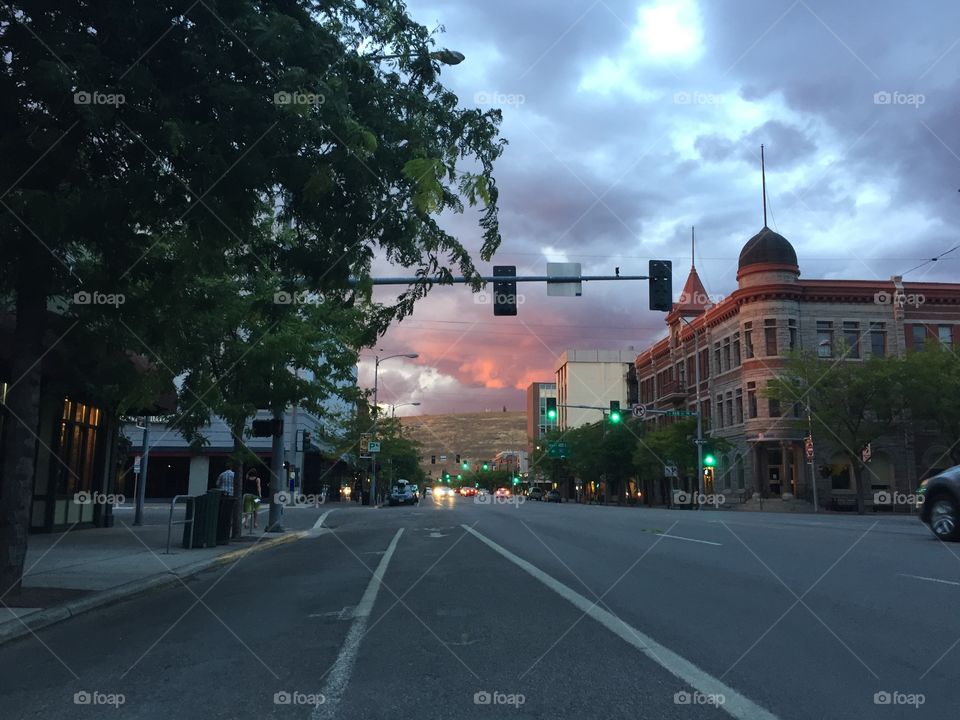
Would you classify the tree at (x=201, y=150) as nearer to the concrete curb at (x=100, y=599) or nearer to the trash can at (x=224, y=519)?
the concrete curb at (x=100, y=599)

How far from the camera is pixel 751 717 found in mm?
4832

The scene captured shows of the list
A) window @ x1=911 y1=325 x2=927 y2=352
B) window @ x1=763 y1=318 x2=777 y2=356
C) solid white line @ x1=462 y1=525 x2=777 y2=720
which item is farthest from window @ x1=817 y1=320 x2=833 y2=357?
solid white line @ x1=462 y1=525 x2=777 y2=720

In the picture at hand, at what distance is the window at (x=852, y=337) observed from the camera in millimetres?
52562

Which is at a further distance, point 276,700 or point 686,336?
point 686,336

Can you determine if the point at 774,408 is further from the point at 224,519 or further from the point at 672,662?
the point at 672,662

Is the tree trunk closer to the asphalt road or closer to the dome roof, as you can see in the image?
the asphalt road

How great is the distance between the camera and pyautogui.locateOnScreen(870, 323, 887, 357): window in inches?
2093

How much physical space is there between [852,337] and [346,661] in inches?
2092

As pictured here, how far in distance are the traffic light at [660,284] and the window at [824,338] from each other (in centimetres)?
4042

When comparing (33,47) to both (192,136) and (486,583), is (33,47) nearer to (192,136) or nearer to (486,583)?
(192,136)

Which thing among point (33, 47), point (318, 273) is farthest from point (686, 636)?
point (33, 47)

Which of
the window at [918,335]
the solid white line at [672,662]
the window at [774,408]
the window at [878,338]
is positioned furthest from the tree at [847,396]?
the solid white line at [672,662]

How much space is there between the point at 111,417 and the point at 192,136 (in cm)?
1781

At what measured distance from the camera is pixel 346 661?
6379mm
